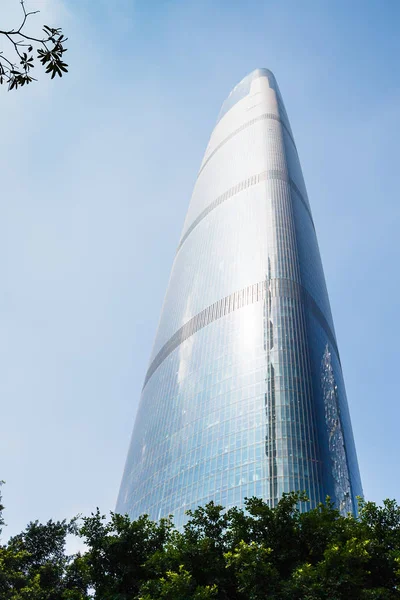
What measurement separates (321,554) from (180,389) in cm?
4847

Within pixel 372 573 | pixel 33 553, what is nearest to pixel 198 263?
pixel 33 553

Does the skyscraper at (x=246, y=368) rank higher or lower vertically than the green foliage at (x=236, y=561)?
higher

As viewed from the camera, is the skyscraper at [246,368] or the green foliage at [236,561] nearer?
the green foliage at [236,561]

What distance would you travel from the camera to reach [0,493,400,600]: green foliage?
18.7 metres

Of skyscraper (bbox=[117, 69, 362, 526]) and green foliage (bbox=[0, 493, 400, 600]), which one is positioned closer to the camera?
green foliage (bbox=[0, 493, 400, 600])

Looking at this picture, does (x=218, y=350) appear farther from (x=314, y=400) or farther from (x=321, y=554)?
(x=321, y=554)

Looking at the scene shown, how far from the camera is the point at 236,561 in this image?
19.9 meters

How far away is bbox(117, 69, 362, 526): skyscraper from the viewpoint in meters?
56.1

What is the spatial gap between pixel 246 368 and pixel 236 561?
143 ft

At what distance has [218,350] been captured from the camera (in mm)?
67438

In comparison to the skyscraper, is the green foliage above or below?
below

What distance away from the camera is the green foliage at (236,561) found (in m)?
18.7

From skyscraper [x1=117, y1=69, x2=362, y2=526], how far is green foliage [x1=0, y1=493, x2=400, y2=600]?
98.3ft

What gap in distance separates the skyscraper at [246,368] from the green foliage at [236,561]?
30.0 meters
